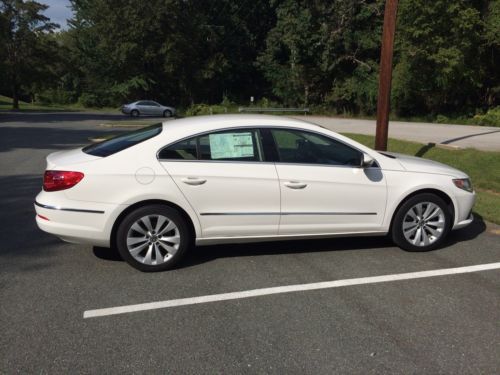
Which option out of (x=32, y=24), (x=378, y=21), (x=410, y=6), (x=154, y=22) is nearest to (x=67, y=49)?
(x=32, y=24)

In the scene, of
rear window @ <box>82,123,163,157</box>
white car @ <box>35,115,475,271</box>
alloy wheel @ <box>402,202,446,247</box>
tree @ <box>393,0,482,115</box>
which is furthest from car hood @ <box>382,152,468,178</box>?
tree @ <box>393,0,482,115</box>

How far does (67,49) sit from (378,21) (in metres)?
37.4

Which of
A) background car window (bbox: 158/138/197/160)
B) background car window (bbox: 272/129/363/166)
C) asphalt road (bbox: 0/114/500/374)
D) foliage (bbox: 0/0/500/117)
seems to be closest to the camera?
asphalt road (bbox: 0/114/500/374)

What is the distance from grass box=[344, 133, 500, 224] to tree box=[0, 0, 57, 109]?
45.4 m

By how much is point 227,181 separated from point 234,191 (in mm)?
124

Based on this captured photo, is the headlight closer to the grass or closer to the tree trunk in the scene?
the grass

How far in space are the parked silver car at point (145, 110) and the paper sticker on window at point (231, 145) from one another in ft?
110

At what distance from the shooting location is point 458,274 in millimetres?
4812

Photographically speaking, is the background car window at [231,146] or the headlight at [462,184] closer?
the background car window at [231,146]

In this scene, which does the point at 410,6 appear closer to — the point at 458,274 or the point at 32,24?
the point at 458,274

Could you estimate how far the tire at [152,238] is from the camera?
185 inches

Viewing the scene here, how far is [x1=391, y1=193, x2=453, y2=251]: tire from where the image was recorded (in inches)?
211

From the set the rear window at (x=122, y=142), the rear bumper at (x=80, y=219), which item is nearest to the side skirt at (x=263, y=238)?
the rear bumper at (x=80, y=219)

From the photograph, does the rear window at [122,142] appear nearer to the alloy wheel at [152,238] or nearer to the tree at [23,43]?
the alloy wheel at [152,238]
